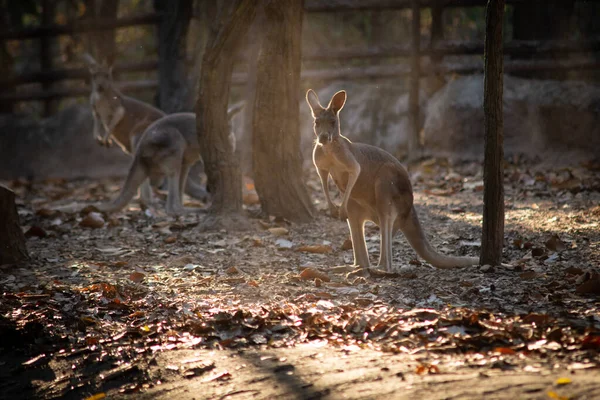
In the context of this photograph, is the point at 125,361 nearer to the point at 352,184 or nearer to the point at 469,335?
the point at 469,335

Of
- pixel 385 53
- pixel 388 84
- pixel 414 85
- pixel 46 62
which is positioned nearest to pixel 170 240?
pixel 414 85

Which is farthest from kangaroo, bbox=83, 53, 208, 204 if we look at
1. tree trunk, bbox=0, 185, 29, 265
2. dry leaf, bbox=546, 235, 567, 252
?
dry leaf, bbox=546, 235, 567, 252

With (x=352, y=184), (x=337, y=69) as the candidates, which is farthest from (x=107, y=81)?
(x=352, y=184)

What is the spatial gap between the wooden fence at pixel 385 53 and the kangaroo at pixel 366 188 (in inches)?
228

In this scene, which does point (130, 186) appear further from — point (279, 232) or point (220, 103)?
point (279, 232)

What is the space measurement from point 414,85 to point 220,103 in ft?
15.1

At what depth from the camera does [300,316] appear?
3.78 m

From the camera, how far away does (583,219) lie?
595 cm

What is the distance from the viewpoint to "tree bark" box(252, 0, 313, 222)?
634 centimetres

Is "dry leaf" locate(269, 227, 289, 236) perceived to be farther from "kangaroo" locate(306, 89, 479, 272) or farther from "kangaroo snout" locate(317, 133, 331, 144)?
"kangaroo snout" locate(317, 133, 331, 144)

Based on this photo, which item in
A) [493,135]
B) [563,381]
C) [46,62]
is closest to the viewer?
[563,381]

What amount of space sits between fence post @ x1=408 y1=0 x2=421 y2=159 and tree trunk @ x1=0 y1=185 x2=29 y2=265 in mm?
6219

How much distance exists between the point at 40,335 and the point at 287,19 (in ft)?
11.9

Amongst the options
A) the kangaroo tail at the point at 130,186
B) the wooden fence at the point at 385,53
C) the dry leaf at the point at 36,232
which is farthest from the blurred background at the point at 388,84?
the dry leaf at the point at 36,232
